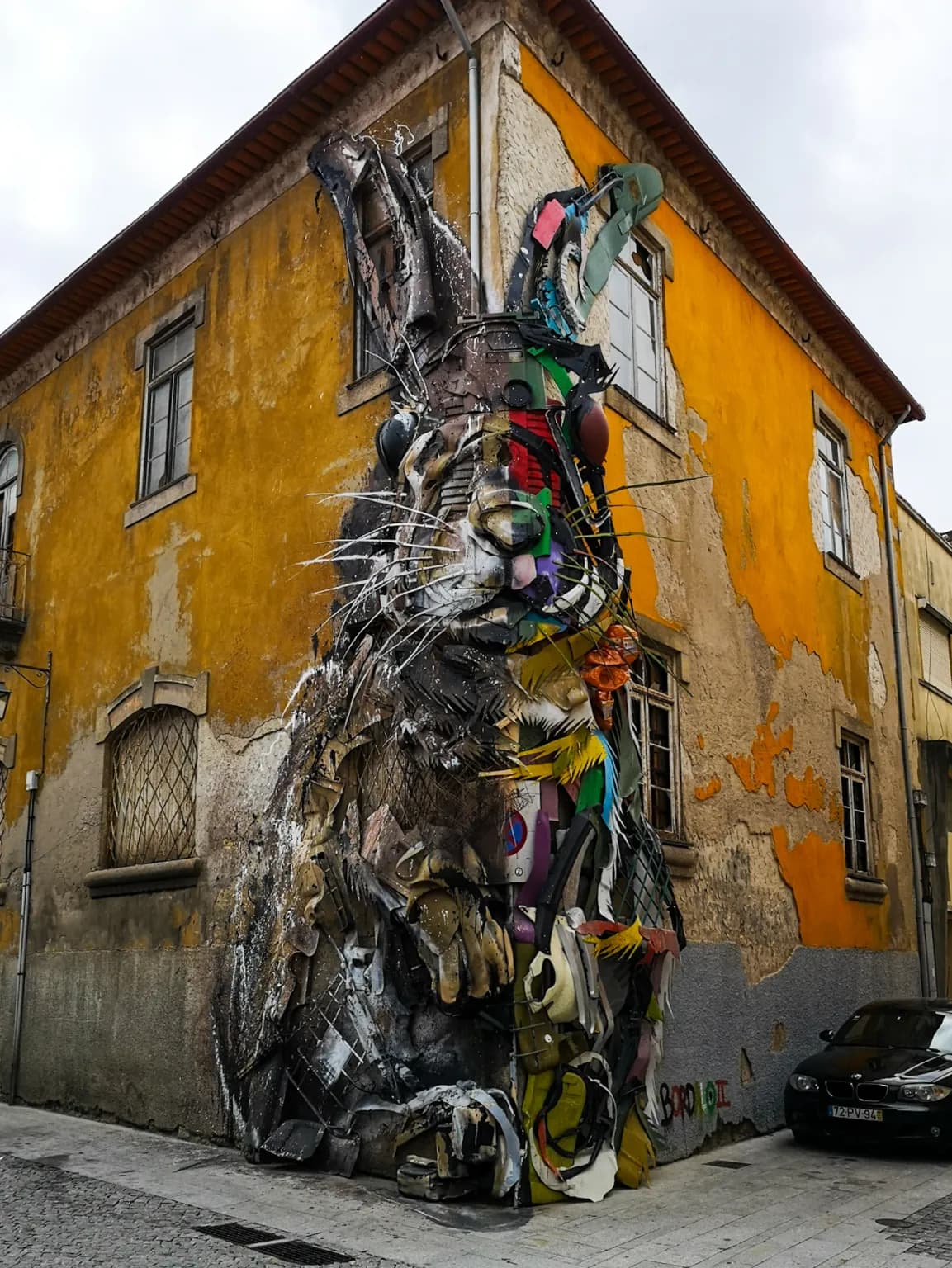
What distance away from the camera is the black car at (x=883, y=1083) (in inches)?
386

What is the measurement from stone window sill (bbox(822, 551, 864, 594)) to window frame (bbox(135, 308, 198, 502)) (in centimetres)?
734

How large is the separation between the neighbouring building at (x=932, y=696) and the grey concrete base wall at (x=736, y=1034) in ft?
10.8

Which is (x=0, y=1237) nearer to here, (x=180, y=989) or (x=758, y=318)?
(x=180, y=989)

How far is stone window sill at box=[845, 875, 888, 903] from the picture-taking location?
13.5 metres

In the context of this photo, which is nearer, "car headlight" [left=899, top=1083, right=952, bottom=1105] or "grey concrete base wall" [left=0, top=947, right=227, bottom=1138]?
"car headlight" [left=899, top=1083, right=952, bottom=1105]

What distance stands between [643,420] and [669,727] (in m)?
2.69

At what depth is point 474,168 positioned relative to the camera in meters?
9.62

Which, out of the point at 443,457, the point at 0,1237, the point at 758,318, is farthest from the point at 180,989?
the point at 758,318

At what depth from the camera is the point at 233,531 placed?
37.6 feet

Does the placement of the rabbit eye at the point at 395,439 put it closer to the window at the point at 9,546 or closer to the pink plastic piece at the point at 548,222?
the pink plastic piece at the point at 548,222

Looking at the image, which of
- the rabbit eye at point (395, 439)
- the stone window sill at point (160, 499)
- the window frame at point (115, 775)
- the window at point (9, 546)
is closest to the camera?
the rabbit eye at point (395, 439)

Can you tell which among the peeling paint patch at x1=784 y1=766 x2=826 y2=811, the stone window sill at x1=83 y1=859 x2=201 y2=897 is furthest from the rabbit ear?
the peeling paint patch at x1=784 y1=766 x2=826 y2=811

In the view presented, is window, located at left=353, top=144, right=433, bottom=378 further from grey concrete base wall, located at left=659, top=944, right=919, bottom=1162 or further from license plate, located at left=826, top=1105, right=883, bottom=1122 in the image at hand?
license plate, located at left=826, top=1105, right=883, bottom=1122

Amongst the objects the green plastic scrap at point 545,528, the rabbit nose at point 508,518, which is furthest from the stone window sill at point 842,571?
the rabbit nose at point 508,518
